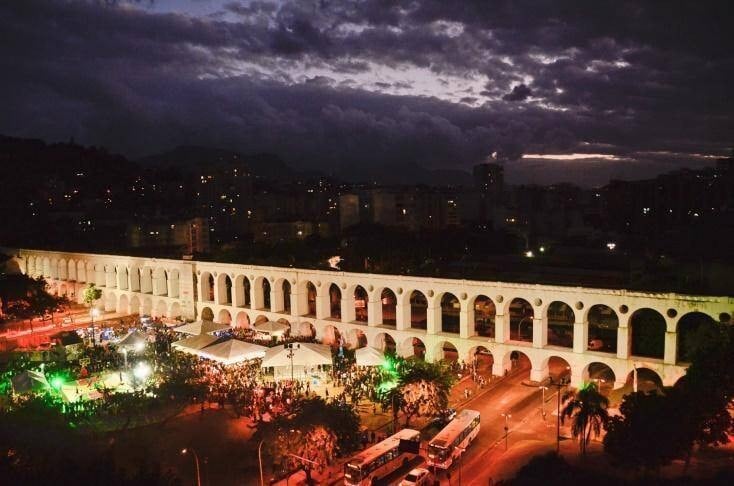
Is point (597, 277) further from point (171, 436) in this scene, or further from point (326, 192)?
point (326, 192)

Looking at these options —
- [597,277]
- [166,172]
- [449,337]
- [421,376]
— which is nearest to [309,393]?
[421,376]

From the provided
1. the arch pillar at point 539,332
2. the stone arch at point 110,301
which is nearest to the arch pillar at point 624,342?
the arch pillar at point 539,332

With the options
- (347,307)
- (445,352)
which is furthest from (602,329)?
(347,307)

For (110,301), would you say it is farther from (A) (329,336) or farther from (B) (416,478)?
(B) (416,478)

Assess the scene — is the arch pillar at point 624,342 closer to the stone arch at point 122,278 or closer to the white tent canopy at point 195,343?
the white tent canopy at point 195,343

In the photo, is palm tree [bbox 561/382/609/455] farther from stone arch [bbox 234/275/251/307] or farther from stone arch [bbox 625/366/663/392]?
stone arch [bbox 234/275/251/307]

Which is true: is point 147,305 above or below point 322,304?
below

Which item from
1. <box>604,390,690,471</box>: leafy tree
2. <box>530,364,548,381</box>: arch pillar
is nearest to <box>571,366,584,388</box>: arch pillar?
<box>530,364,548,381</box>: arch pillar

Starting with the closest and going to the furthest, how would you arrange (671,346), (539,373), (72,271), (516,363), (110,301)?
1. (671,346)
2. (539,373)
3. (516,363)
4. (110,301)
5. (72,271)
